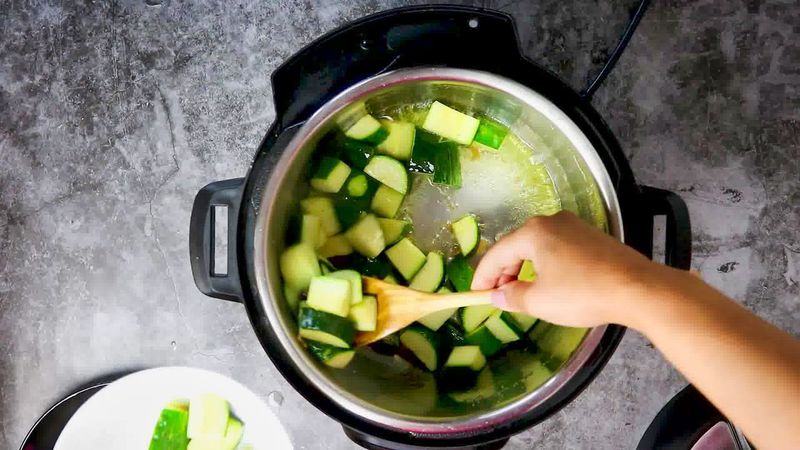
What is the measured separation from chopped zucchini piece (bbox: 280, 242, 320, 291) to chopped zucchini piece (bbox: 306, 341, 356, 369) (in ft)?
0.29

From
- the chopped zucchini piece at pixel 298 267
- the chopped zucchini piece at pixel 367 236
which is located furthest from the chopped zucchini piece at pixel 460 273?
the chopped zucchini piece at pixel 298 267

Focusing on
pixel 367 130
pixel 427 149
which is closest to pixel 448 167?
pixel 427 149

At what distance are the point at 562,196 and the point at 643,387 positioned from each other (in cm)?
40

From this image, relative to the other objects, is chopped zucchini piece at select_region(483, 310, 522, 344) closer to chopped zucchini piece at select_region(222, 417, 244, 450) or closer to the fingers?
the fingers

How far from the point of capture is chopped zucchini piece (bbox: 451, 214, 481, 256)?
1061 millimetres

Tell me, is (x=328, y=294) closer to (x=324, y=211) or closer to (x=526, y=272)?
(x=324, y=211)

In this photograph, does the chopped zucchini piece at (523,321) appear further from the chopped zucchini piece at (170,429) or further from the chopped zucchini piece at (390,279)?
the chopped zucchini piece at (170,429)

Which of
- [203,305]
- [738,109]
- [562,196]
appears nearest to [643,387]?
[562,196]

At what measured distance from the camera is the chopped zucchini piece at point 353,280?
0.98 meters

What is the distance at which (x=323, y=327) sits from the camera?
3.10 ft

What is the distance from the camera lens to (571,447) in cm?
122

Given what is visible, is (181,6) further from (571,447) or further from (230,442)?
(571,447)

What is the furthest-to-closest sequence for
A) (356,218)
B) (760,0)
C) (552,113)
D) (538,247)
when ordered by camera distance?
1. (760,0)
2. (356,218)
3. (552,113)
4. (538,247)

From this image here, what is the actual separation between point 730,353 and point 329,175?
24.0 inches
